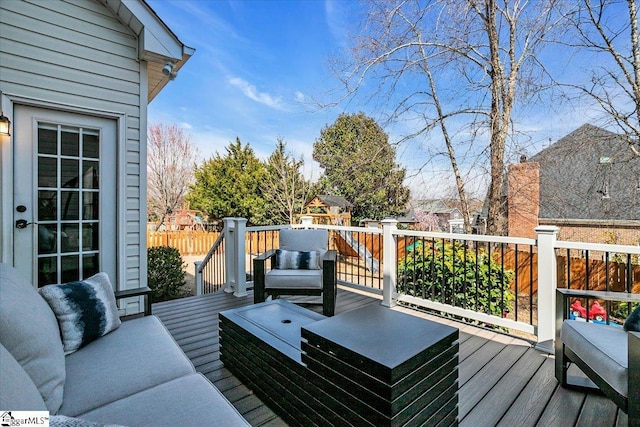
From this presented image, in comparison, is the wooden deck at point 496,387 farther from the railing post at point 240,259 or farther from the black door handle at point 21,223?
the black door handle at point 21,223

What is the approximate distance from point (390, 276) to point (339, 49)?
4.73 meters

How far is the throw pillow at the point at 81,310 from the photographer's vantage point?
1.67m

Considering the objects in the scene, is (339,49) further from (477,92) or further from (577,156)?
(577,156)

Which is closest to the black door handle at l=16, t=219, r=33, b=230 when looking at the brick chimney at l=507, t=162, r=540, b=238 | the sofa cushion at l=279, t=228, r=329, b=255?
the sofa cushion at l=279, t=228, r=329, b=255

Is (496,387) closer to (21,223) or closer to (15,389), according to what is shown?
(15,389)

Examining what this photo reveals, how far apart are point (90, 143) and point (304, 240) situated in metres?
2.63

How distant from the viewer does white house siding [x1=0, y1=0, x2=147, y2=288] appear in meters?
2.89

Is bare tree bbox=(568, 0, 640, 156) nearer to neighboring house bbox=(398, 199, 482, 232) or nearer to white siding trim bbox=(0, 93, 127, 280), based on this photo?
neighboring house bbox=(398, 199, 482, 232)

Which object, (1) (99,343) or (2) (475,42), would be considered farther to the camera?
(2) (475,42)

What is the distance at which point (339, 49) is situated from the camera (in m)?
6.30

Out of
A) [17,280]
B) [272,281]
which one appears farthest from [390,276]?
[17,280]

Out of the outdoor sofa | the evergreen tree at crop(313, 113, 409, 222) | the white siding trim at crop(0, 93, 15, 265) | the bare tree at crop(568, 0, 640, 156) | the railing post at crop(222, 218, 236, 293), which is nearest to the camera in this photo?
the outdoor sofa

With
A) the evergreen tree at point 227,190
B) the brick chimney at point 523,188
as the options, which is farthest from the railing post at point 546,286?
the evergreen tree at point 227,190
